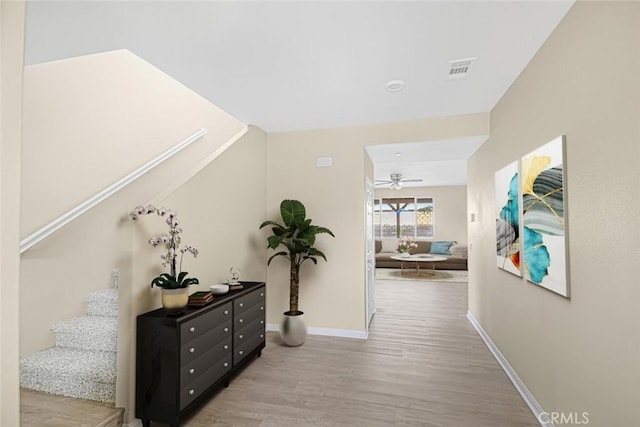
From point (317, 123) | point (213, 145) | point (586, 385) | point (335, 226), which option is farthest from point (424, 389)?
point (213, 145)

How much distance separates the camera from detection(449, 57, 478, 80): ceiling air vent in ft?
8.41

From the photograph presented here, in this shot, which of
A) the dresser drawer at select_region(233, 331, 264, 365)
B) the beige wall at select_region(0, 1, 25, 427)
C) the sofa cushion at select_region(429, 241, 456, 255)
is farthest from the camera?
the sofa cushion at select_region(429, 241, 456, 255)

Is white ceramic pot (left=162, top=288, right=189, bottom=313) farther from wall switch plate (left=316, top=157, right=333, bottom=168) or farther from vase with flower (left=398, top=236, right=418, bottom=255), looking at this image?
vase with flower (left=398, top=236, right=418, bottom=255)

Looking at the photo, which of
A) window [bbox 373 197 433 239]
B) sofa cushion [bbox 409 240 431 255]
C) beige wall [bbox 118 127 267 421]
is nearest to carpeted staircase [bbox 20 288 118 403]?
beige wall [bbox 118 127 267 421]

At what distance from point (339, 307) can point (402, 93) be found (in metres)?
2.83

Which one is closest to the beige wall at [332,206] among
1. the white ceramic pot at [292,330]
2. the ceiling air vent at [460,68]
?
the white ceramic pot at [292,330]

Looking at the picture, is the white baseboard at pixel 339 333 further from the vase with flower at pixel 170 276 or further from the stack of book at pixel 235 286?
the vase with flower at pixel 170 276

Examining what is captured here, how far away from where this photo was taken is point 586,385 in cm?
180

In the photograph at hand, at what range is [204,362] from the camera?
2.53 meters

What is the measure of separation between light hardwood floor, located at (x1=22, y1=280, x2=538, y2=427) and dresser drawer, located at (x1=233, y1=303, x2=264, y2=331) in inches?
19.9

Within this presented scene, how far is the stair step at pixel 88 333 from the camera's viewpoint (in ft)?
8.93

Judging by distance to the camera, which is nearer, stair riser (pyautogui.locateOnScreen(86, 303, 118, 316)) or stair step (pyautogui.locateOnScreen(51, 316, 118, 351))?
stair step (pyautogui.locateOnScreen(51, 316, 118, 351))

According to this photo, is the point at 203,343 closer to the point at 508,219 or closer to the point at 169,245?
the point at 169,245

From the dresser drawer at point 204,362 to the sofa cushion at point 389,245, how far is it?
9.08 metres
